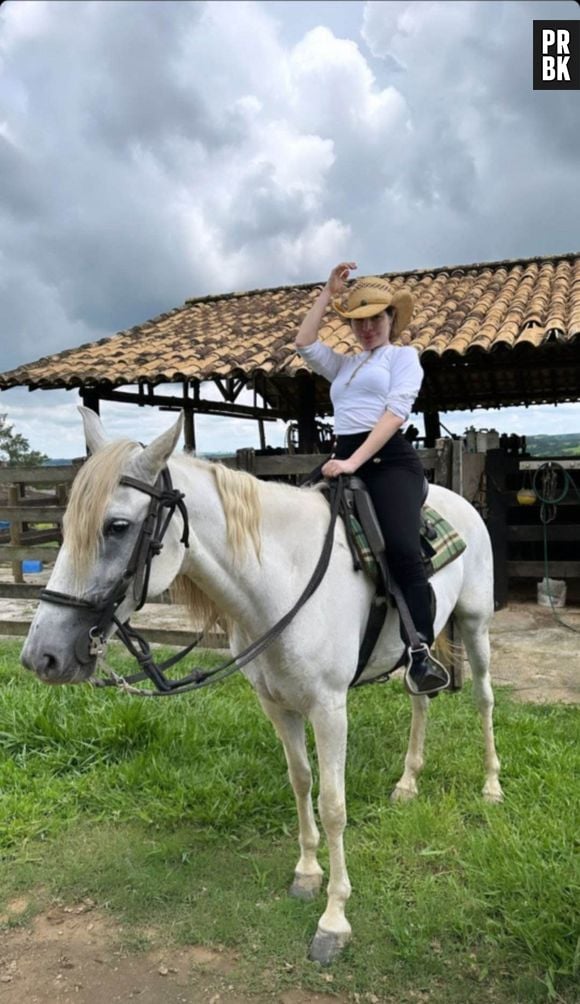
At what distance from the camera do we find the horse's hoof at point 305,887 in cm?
249

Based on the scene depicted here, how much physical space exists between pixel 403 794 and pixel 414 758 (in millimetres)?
190

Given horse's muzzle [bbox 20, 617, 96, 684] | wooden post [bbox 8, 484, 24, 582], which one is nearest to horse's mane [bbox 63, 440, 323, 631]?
horse's muzzle [bbox 20, 617, 96, 684]

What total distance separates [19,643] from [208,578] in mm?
4926

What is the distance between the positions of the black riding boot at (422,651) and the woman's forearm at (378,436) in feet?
1.81

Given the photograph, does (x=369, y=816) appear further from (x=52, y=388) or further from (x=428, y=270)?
(x=428, y=270)

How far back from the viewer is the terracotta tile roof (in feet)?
23.6

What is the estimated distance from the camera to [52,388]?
9.00 metres

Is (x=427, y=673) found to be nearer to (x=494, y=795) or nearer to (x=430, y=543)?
(x=430, y=543)

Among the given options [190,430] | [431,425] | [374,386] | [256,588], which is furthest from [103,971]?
[431,425]

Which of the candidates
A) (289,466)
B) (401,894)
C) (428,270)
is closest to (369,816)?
(401,894)

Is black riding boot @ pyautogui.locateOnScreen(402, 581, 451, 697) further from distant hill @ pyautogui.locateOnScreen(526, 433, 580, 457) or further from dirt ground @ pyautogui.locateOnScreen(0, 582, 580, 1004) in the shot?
distant hill @ pyautogui.locateOnScreen(526, 433, 580, 457)

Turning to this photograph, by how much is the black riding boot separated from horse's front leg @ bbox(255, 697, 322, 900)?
500mm

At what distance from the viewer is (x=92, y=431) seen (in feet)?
6.68

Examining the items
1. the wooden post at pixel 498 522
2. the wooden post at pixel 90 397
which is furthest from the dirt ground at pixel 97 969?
the wooden post at pixel 90 397
